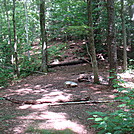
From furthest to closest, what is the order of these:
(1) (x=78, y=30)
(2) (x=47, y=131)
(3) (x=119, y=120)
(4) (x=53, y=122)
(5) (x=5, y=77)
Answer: (5) (x=5, y=77) → (1) (x=78, y=30) → (4) (x=53, y=122) → (2) (x=47, y=131) → (3) (x=119, y=120)

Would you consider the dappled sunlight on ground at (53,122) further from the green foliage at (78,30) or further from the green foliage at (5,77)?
the green foliage at (5,77)

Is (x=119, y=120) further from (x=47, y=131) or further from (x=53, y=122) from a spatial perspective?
(x=53, y=122)

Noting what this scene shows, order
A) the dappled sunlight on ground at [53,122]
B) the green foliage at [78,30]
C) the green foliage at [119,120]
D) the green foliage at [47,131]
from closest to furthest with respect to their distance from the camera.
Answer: the green foliage at [119,120] < the green foliage at [47,131] < the dappled sunlight on ground at [53,122] < the green foliage at [78,30]

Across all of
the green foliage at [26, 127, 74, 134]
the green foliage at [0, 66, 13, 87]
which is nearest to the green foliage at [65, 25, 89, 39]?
the green foliage at [26, 127, 74, 134]

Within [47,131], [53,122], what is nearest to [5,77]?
[53,122]

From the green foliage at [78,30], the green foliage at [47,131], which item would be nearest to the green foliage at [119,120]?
the green foliage at [47,131]

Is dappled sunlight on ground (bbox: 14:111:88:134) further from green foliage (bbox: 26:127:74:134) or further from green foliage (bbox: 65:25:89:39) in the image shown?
Result: green foliage (bbox: 65:25:89:39)

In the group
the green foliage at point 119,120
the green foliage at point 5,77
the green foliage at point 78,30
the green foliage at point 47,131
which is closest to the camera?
the green foliage at point 119,120

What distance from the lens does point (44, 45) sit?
14227 mm

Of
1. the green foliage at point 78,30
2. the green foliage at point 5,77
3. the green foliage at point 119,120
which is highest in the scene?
the green foliage at point 78,30

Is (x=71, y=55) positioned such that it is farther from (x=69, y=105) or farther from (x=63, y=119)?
(x=63, y=119)

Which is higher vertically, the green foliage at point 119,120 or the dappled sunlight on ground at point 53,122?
the green foliage at point 119,120

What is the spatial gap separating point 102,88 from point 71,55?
1141cm

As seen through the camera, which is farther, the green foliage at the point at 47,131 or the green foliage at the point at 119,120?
the green foliage at the point at 47,131
